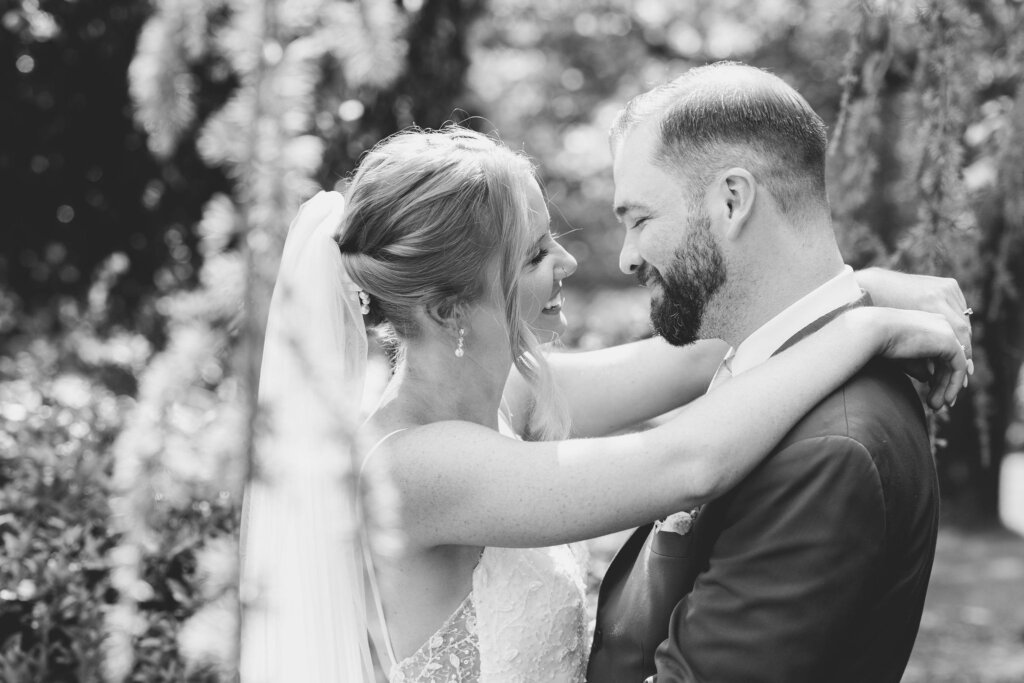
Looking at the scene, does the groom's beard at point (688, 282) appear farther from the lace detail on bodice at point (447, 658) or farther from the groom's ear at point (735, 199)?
the lace detail on bodice at point (447, 658)

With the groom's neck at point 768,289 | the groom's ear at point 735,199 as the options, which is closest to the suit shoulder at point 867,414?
the groom's neck at point 768,289

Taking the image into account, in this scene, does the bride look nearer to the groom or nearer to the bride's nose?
the bride's nose

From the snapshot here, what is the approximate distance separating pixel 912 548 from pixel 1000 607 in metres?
7.87

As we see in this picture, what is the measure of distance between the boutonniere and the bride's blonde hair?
65cm

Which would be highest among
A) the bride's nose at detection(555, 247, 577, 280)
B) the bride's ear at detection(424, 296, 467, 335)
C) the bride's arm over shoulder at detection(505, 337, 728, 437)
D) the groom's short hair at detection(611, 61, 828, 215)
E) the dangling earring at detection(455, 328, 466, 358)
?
the groom's short hair at detection(611, 61, 828, 215)

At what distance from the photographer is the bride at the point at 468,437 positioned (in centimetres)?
204

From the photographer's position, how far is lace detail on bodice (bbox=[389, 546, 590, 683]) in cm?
250

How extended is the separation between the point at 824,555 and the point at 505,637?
0.98 meters

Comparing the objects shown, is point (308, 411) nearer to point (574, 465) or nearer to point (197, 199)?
point (574, 465)

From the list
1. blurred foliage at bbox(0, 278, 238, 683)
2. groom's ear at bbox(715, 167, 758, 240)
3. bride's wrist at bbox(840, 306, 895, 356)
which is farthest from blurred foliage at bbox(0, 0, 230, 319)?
bride's wrist at bbox(840, 306, 895, 356)

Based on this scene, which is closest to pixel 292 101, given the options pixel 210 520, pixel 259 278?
pixel 259 278

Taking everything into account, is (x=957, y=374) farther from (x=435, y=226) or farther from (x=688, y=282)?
(x=435, y=226)

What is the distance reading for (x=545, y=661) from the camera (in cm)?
254

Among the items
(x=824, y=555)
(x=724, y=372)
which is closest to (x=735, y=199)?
(x=724, y=372)
